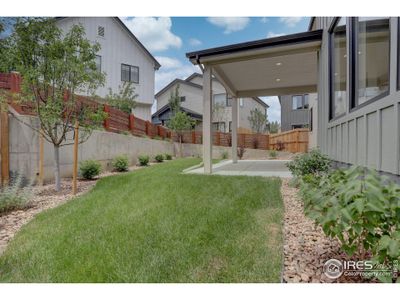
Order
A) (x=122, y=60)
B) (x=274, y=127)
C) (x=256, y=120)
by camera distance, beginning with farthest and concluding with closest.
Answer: (x=274, y=127) < (x=256, y=120) < (x=122, y=60)

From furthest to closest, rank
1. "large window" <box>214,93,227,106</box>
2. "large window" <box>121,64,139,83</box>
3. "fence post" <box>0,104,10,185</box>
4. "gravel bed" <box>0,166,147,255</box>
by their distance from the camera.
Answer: "large window" <box>214,93,227,106</box>, "large window" <box>121,64,139,83</box>, "fence post" <box>0,104,10,185</box>, "gravel bed" <box>0,166,147,255</box>

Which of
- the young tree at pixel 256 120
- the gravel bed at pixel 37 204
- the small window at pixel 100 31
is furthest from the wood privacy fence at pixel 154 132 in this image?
the small window at pixel 100 31

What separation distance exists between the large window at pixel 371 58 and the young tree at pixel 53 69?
457 cm

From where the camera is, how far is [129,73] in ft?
51.3

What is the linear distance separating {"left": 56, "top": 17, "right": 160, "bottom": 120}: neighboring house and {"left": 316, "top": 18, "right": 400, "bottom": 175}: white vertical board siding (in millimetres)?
11794

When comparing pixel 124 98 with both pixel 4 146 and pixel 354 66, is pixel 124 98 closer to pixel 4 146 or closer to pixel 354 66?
pixel 4 146

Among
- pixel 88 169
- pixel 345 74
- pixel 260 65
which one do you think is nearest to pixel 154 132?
pixel 88 169

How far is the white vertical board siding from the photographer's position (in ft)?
7.60

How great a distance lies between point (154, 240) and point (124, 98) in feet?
43.1

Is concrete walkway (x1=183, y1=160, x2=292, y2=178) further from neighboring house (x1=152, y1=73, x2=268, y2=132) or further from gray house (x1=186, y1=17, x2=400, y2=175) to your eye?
neighboring house (x1=152, y1=73, x2=268, y2=132)

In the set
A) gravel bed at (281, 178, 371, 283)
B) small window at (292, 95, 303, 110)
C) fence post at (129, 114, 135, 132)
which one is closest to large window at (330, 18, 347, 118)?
gravel bed at (281, 178, 371, 283)
